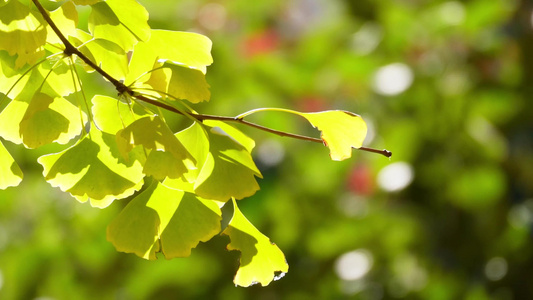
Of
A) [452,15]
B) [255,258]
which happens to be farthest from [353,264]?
[255,258]

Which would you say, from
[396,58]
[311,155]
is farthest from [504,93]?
[311,155]

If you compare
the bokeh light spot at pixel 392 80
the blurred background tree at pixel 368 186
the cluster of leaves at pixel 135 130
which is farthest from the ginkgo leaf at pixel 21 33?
the bokeh light spot at pixel 392 80

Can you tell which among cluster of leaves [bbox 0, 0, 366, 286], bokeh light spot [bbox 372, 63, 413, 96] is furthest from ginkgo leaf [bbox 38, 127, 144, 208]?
bokeh light spot [bbox 372, 63, 413, 96]

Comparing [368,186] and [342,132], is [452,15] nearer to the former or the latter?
[368,186]

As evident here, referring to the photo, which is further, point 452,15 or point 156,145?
point 452,15

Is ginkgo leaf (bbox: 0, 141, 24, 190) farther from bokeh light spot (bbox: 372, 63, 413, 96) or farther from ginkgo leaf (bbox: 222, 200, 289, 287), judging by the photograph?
bokeh light spot (bbox: 372, 63, 413, 96)

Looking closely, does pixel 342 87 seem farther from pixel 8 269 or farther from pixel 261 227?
pixel 8 269
